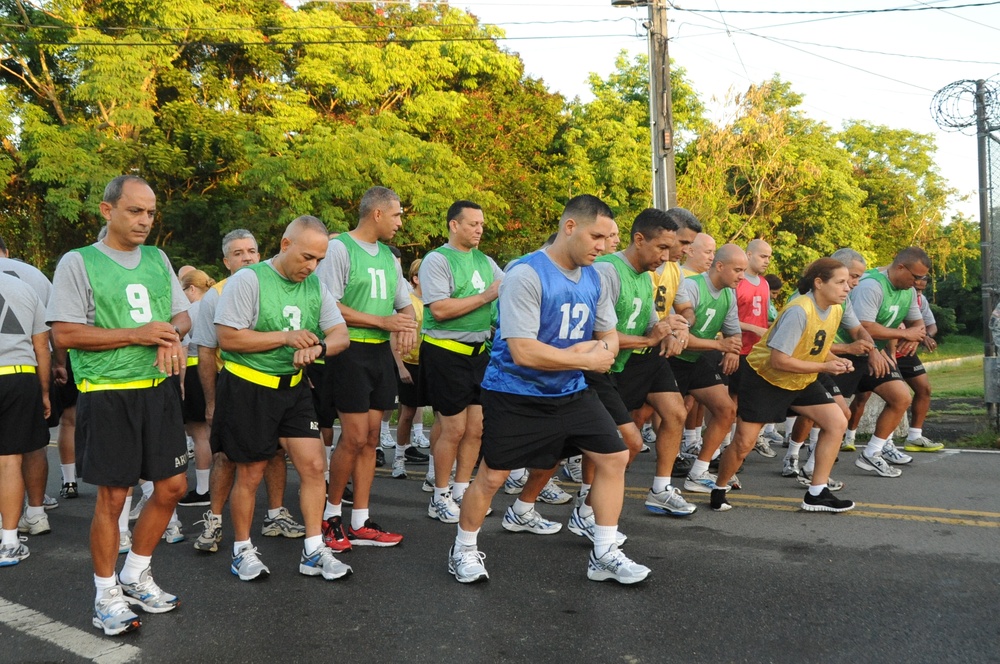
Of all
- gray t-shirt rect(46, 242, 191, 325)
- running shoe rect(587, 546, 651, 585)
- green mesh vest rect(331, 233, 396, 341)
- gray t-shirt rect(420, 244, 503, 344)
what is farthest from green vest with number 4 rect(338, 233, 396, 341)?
running shoe rect(587, 546, 651, 585)

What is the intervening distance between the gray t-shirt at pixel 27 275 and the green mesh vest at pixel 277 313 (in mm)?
2091

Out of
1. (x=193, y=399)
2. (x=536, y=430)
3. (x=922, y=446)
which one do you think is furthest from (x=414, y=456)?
(x=922, y=446)

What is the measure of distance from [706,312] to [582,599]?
11.7ft

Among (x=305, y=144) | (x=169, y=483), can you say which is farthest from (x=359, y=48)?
(x=169, y=483)

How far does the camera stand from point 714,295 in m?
7.90

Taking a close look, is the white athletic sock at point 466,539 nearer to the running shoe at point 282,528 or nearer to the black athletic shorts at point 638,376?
the running shoe at point 282,528

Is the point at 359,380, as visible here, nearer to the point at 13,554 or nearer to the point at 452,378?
the point at 452,378

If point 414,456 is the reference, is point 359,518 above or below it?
above

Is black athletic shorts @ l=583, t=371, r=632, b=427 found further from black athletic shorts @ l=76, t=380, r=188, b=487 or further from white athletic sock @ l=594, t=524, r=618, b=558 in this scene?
black athletic shorts @ l=76, t=380, r=188, b=487

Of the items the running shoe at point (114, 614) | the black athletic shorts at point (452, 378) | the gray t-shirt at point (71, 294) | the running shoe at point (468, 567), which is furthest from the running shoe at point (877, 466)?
the gray t-shirt at point (71, 294)

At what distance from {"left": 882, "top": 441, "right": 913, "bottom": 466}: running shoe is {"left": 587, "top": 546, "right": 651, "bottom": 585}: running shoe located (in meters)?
4.92

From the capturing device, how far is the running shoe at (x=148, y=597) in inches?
190

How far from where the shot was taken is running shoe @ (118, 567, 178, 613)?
4828 mm

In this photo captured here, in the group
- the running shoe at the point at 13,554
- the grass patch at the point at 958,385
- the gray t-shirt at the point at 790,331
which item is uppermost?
the gray t-shirt at the point at 790,331
